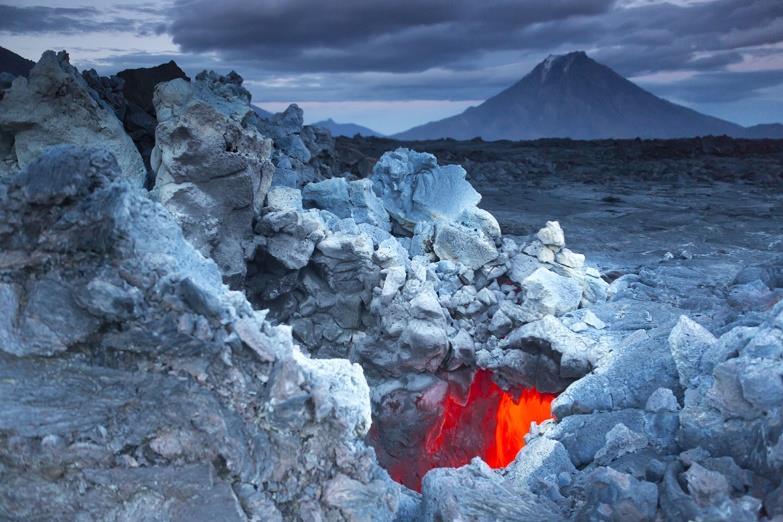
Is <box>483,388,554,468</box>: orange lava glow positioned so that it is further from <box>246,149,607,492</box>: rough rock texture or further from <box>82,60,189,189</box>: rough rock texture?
<box>82,60,189,189</box>: rough rock texture

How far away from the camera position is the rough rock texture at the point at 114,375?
3051mm

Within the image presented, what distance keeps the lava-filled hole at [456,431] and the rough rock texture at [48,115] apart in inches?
155

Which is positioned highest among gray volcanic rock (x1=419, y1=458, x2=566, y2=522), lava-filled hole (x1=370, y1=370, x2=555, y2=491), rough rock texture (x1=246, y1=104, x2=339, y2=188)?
rough rock texture (x1=246, y1=104, x2=339, y2=188)

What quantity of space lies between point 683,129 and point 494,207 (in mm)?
97368

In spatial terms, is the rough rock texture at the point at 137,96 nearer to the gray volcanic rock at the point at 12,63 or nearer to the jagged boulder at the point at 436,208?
the jagged boulder at the point at 436,208

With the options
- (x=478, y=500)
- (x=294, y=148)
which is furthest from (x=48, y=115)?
(x=478, y=500)

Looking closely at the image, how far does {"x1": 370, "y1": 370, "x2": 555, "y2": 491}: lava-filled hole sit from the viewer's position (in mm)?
7176

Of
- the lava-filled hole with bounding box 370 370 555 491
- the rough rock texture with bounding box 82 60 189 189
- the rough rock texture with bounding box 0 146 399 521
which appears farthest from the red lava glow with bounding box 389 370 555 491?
the rough rock texture with bounding box 0 146 399 521

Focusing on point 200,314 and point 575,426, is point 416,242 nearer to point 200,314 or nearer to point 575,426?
point 575,426

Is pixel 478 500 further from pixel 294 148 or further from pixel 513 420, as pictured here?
pixel 294 148

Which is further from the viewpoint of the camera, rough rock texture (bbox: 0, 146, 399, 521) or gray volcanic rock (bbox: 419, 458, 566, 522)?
gray volcanic rock (bbox: 419, 458, 566, 522)

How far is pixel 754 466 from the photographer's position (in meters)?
3.03

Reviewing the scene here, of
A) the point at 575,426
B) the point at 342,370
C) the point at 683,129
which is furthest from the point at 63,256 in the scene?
the point at 683,129

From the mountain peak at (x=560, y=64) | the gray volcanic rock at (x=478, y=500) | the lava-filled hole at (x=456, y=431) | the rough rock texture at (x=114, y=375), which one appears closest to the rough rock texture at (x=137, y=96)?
the rough rock texture at (x=114, y=375)
